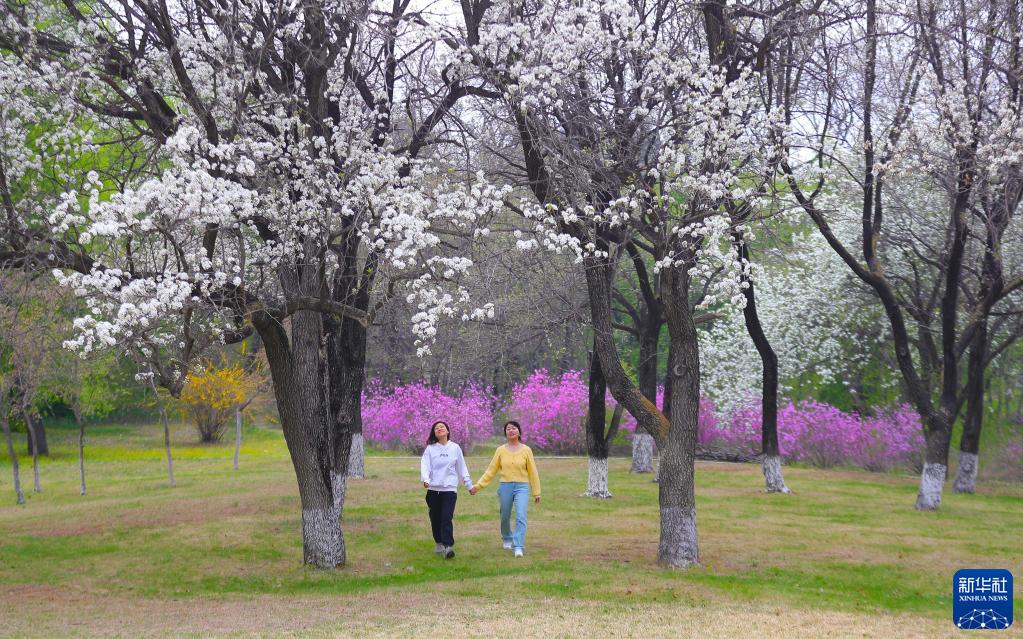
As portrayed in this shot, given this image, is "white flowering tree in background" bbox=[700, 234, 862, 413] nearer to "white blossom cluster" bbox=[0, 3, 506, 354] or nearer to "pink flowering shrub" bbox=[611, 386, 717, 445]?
"pink flowering shrub" bbox=[611, 386, 717, 445]

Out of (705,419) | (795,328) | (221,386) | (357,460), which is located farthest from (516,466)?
(221,386)

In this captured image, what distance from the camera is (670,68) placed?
12.2 m

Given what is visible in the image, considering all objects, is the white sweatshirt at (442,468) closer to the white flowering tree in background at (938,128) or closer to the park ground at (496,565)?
the park ground at (496,565)

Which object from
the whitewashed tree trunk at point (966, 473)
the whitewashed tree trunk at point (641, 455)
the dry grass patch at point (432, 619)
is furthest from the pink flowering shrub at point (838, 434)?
the dry grass patch at point (432, 619)

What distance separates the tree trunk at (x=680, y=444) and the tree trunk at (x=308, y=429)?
388cm

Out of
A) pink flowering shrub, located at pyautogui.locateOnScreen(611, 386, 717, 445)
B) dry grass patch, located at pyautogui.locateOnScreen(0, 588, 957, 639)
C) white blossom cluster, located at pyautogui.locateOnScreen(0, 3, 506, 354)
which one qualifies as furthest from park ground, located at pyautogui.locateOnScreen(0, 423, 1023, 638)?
pink flowering shrub, located at pyautogui.locateOnScreen(611, 386, 717, 445)

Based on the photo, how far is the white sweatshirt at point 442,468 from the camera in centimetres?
1272

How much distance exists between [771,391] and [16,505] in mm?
15615

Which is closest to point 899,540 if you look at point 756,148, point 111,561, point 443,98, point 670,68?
point 756,148

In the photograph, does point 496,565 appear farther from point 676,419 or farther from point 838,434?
point 838,434

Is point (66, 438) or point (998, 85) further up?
point (998, 85)

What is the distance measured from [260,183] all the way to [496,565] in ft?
16.9

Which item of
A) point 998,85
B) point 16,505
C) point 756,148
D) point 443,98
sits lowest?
point 16,505

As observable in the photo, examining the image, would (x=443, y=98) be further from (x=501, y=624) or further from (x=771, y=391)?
(x=771, y=391)
